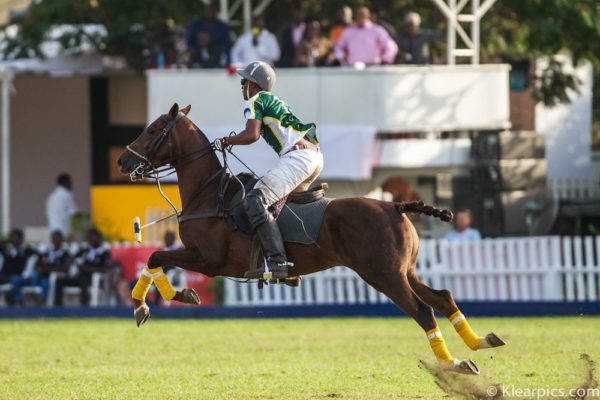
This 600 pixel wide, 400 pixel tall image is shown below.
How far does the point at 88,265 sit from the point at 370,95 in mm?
5552

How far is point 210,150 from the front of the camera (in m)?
12.9

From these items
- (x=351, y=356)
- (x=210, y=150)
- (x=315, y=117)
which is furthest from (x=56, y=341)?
(x=315, y=117)

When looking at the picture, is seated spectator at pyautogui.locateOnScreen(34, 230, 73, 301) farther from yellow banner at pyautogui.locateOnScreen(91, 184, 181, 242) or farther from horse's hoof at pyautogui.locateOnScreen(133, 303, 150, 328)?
horse's hoof at pyautogui.locateOnScreen(133, 303, 150, 328)

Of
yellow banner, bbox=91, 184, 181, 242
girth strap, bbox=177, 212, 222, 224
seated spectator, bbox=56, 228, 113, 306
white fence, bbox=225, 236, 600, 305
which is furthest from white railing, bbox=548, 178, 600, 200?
girth strap, bbox=177, 212, 222, 224

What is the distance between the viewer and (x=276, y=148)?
41.9 ft

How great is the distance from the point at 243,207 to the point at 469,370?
254 cm

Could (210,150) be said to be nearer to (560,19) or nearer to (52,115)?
(560,19)

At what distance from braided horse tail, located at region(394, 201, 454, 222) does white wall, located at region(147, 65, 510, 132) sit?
11.1 meters

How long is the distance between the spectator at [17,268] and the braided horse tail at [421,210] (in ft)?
38.3

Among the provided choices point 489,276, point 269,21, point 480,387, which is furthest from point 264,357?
point 269,21

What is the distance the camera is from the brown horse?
12.1 m

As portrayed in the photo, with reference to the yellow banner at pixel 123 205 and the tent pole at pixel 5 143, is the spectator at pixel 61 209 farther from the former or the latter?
the tent pole at pixel 5 143

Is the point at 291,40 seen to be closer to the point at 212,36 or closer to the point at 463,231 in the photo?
the point at 212,36

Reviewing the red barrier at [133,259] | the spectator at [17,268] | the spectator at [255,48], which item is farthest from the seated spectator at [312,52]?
the spectator at [17,268]
